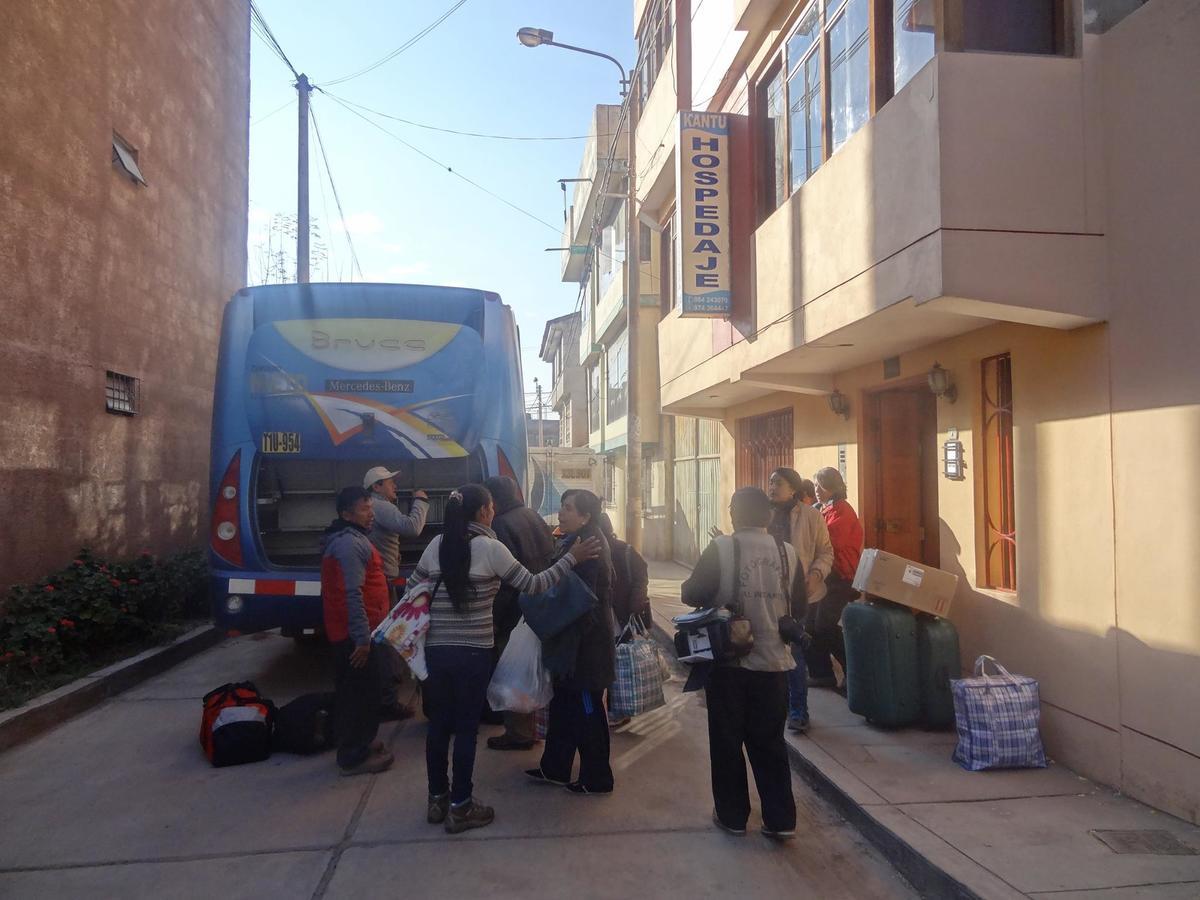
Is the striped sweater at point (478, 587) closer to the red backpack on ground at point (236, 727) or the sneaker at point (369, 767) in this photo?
the sneaker at point (369, 767)

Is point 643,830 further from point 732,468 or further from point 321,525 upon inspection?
point 732,468

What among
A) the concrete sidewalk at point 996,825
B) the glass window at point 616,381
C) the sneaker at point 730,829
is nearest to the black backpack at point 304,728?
the sneaker at point 730,829

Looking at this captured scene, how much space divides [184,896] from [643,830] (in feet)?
6.85

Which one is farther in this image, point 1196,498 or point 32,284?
point 32,284

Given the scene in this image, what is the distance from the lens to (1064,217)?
4.87 meters

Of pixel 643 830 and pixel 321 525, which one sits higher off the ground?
pixel 321 525

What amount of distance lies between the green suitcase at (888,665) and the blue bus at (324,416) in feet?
10.4

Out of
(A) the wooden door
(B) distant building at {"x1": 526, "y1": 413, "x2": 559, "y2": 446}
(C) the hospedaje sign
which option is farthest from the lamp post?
(B) distant building at {"x1": 526, "y1": 413, "x2": 559, "y2": 446}

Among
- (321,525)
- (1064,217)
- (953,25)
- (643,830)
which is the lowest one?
(643,830)

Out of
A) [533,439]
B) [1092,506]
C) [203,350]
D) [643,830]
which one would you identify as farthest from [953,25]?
[533,439]

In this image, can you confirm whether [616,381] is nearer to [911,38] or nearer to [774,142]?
[774,142]

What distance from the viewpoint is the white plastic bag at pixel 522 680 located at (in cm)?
471

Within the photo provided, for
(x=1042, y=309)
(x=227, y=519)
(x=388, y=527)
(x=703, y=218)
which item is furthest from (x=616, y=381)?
(x=1042, y=309)

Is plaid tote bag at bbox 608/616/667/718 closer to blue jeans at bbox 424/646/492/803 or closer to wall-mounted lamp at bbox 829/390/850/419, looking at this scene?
blue jeans at bbox 424/646/492/803
